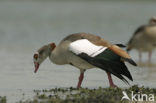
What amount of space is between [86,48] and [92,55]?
185 mm

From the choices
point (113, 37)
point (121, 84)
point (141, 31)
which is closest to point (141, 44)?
point (141, 31)

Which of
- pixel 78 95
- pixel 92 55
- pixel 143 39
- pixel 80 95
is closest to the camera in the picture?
pixel 78 95

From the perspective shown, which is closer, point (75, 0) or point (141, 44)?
point (141, 44)

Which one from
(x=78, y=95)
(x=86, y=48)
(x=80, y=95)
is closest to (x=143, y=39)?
(x=86, y=48)

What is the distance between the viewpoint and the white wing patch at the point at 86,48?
949cm

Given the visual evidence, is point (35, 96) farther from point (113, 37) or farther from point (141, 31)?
point (113, 37)

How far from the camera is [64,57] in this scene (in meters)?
9.92

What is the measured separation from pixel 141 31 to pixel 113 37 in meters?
2.70

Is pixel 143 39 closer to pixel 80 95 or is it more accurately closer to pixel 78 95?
pixel 80 95

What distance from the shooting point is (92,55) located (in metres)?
9.47

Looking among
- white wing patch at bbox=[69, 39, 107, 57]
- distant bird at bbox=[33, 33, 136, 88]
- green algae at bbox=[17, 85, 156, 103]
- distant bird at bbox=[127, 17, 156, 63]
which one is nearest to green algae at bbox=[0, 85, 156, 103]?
green algae at bbox=[17, 85, 156, 103]

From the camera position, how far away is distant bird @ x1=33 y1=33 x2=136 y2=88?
30.5ft

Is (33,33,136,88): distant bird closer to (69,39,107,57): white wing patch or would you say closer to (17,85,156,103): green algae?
(69,39,107,57): white wing patch

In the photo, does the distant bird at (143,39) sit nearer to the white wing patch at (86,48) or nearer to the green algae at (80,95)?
the white wing patch at (86,48)
